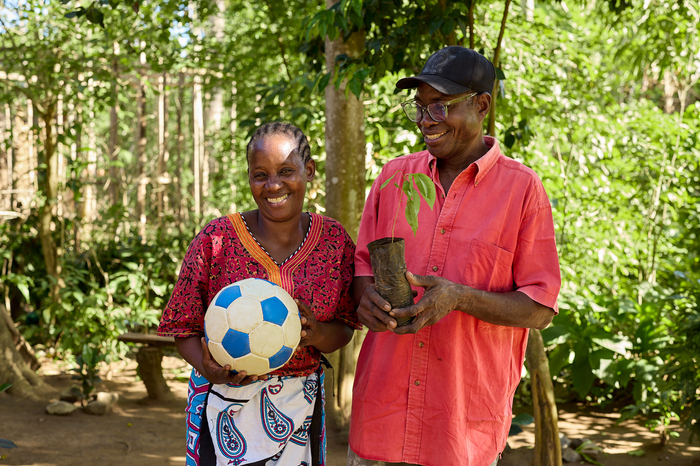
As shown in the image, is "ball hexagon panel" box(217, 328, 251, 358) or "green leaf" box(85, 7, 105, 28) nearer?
"ball hexagon panel" box(217, 328, 251, 358)

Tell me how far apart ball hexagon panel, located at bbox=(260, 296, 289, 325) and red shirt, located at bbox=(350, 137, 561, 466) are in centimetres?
34

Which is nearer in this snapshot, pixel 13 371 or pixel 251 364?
pixel 251 364

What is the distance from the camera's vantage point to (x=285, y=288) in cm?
205

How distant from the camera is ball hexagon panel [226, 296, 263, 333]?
6.01 ft

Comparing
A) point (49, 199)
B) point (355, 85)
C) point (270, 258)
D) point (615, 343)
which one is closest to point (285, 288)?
point (270, 258)

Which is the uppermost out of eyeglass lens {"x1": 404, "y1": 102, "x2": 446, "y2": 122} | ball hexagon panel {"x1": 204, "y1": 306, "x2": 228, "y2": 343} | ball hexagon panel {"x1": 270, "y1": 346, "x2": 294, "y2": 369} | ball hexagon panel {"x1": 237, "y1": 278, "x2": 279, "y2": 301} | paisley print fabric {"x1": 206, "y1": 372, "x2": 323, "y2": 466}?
eyeglass lens {"x1": 404, "y1": 102, "x2": 446, "y2": 122}

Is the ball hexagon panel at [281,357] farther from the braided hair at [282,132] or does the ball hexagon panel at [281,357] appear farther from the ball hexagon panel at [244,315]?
the braided hair at [282,132]

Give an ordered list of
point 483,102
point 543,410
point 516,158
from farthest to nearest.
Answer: point 516,158 → point 543,410 → point 483,102

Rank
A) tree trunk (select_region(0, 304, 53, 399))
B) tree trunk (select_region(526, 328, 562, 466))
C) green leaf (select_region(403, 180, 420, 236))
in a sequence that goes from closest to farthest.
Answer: green leaf (select_region(403, 180, 420, 236)) → tree trunk (select_region(526, 328, 562, 466)) → tree trunk (select_region(0, 304, 53, 399))

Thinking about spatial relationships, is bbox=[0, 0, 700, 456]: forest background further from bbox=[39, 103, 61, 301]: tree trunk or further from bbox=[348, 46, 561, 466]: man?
bbox=[348, 46, 561, 466]: man

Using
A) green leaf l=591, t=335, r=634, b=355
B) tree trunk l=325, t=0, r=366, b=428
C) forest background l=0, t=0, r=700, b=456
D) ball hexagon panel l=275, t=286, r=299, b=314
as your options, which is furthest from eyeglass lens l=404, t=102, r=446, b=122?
green leaf l=591, t=335, r=634, b=355

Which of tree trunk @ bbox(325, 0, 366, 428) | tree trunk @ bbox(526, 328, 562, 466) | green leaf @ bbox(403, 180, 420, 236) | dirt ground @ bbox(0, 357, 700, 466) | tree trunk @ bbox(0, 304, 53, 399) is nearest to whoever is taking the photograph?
green leaf @ bbox(403, 180, 420, 236)

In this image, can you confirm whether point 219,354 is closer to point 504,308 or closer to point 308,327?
point 308,327

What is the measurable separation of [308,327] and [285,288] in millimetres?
169
